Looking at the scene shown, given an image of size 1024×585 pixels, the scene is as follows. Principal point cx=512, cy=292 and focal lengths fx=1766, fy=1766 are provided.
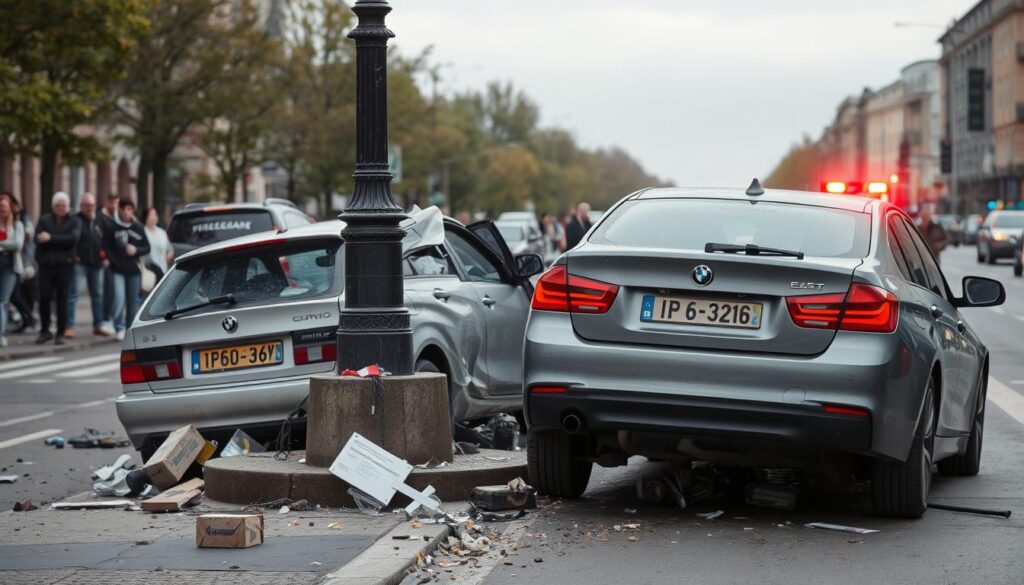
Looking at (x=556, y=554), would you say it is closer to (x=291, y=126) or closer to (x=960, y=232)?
(x=291, y=126)

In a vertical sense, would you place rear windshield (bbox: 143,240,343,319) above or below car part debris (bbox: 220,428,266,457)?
above

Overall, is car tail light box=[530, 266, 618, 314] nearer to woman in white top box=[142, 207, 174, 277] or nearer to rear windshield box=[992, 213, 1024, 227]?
woman in white top box=[142, 207, 174, 277]

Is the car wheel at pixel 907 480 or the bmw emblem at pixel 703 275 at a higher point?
the bmw emblem at pixel 703 275

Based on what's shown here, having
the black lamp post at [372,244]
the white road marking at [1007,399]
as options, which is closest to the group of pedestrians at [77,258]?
the white road marking at [1007,399]

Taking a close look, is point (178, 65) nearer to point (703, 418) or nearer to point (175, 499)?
point (175, 499)

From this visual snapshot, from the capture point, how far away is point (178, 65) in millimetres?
43781

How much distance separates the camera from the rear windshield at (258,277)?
9.73 meters

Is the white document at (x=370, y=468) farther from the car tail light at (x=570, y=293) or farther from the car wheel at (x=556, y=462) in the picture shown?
the car tail light at (x=570, y=293)

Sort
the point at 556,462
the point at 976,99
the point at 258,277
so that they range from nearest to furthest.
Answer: the point at 556,462 < the point at 258,277 < the point at 976,99

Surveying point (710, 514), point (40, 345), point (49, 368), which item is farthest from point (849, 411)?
point (40, 345)

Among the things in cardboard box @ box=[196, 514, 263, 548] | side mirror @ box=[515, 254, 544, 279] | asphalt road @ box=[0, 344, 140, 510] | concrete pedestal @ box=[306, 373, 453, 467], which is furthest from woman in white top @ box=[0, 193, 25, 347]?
cardboard box @ box=[196, 514, 263, 548]

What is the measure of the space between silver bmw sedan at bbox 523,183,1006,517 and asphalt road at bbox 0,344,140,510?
3.09 meters

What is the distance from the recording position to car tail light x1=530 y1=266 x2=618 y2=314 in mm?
8016

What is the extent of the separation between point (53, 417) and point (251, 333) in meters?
5.02
